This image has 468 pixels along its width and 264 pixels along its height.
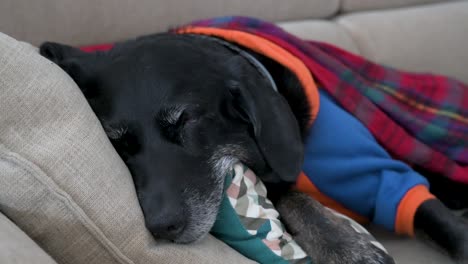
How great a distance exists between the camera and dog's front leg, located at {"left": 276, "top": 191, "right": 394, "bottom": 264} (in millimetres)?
1171

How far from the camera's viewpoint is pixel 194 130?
1.12 metres

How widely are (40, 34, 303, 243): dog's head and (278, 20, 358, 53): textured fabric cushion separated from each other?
0.92 m

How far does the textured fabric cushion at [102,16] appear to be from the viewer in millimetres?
1666

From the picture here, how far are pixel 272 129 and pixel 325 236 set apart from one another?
28 cm

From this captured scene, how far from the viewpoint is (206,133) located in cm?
114

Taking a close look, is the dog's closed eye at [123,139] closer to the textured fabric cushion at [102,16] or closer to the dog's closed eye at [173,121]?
the dog's closed eye at [173,121]

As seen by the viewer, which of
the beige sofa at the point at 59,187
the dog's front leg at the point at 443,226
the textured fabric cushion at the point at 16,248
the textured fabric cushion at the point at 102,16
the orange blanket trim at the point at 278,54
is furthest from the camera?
the textured fabric cushion at the point at 102,16

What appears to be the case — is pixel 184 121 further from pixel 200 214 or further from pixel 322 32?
pixel 322 32

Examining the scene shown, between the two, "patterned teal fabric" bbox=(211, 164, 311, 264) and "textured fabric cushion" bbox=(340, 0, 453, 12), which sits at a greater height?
"textured fabric cushion" bbox=(340, 0, 453, 12)

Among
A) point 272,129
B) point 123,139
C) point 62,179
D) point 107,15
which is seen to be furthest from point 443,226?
point 107,15

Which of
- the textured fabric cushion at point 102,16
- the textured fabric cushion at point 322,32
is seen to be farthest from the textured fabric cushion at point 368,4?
the textured fabric cushion at point 102,16

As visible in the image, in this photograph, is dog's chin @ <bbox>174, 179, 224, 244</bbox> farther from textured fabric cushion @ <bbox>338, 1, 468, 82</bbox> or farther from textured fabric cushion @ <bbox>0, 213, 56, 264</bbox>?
textured fabric cushion @ <bbox>338, 1, 468, 82</bbox>

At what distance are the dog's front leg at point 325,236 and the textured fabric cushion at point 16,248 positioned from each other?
635mm

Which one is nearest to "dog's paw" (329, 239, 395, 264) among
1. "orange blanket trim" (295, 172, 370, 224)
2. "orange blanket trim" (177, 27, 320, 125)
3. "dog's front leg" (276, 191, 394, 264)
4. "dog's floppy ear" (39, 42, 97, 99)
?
"dog's front leg" (276, 191, 394, 264)
